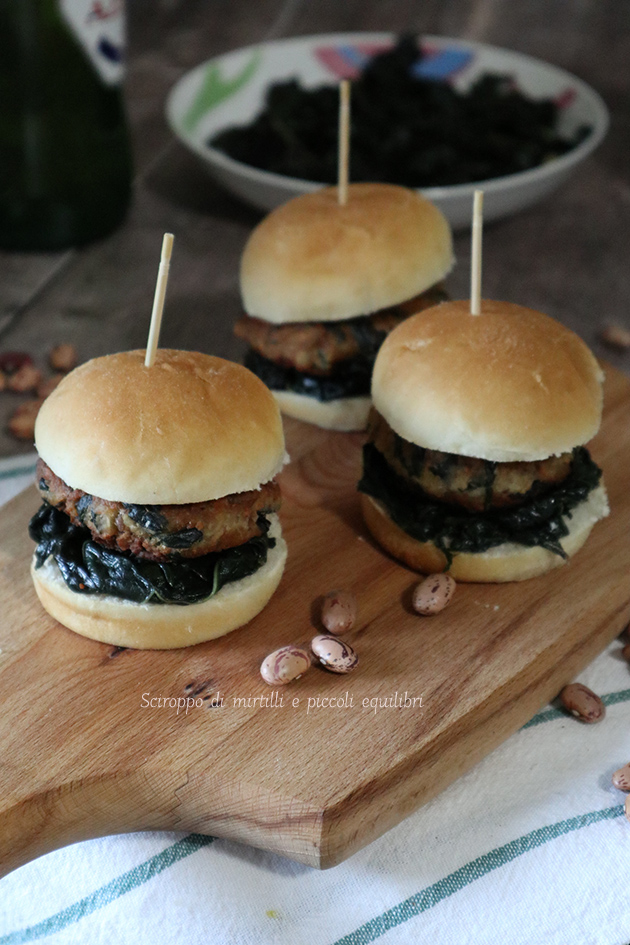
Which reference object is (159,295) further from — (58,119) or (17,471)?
(58,119)

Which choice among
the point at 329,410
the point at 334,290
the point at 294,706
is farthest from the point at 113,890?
the point at 334,290

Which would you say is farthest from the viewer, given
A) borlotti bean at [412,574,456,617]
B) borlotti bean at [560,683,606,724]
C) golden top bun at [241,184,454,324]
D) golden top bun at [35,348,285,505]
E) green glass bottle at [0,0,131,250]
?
green glass bottle at [0,0,131,250]

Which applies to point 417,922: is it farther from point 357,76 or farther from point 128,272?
point 357,76

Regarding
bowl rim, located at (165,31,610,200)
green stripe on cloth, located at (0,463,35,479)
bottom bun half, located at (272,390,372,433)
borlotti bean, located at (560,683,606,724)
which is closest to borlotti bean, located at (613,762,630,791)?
borlotti bean, located at (560,683,606,724)

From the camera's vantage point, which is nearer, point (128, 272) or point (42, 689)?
point (42, 689)

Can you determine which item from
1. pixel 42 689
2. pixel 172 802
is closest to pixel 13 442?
pixel 42 689

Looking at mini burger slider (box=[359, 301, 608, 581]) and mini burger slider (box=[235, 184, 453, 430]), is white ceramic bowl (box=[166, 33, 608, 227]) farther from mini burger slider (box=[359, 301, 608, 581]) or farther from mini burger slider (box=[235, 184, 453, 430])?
mini burger slider (box=[359, 301, 608, 581])
